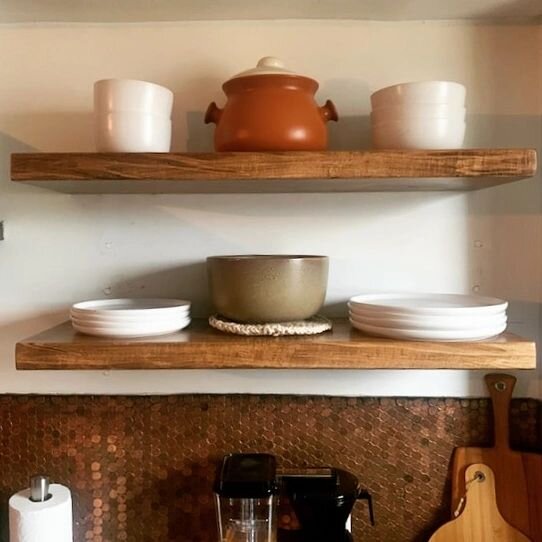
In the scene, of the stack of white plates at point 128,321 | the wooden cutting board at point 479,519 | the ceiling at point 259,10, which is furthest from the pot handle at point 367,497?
the ceiling at point 259,10

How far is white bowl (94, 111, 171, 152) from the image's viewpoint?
1.02m

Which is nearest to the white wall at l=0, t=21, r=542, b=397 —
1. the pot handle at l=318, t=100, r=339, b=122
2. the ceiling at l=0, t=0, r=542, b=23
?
the ceiling at l=0, t=0, r=542, b=23

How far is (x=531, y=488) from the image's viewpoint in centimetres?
121

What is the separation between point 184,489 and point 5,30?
1034mm

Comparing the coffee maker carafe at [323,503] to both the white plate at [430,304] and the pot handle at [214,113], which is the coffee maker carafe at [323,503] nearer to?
the white plate at [430,304]

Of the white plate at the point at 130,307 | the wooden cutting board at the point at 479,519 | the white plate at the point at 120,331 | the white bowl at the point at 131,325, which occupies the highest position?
the white plate at the point at 130,307

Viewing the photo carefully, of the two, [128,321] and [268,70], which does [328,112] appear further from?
[128,321]

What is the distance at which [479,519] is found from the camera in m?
1.22

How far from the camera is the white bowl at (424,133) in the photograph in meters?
1.02

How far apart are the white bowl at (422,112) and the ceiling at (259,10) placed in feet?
0.91

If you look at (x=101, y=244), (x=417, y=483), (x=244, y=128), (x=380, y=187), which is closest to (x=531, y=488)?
(x=417, y=483)

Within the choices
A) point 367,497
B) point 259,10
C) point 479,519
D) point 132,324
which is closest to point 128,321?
point 132,324

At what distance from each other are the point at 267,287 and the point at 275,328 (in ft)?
0.23

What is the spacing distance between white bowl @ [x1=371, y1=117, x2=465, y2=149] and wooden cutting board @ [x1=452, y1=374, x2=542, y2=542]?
0.51 m
